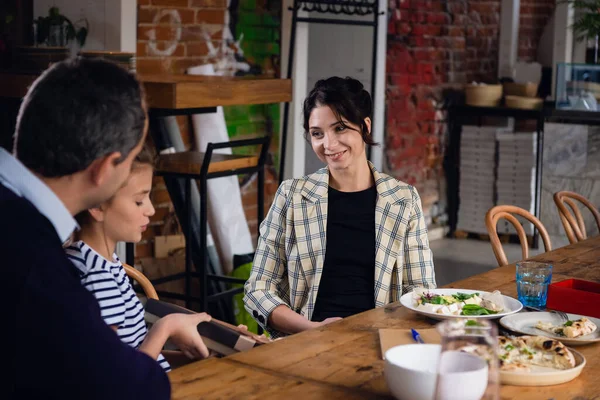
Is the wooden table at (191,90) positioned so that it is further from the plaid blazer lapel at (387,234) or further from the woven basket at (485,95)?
the woven basket at (485,95)

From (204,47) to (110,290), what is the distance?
287cm

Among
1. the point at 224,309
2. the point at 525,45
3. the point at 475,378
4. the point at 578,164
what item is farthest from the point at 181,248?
the point at 525,45

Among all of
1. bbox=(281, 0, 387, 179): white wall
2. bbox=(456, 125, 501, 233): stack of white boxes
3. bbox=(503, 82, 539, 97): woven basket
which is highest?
bbox=(281, 0, 387, 179): white wall

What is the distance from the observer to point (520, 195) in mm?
6383

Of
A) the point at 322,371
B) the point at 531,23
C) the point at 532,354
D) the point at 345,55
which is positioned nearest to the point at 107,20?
the point at 345,55

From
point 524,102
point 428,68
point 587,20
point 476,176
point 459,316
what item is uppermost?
point 587,20

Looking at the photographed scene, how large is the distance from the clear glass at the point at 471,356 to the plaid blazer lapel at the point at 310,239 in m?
1.39

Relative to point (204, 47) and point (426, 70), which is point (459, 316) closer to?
point (204, 47)

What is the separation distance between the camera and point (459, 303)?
2.09 m

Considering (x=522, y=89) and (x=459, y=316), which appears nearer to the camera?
(x=459, y=316)

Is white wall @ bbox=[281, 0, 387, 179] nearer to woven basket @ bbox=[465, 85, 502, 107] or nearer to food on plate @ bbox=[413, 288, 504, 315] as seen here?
woven basket @ bbox=[465, 85, 502, 107]

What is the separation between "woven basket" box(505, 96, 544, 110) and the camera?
6223mm

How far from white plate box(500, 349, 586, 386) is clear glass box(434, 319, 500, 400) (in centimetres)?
45

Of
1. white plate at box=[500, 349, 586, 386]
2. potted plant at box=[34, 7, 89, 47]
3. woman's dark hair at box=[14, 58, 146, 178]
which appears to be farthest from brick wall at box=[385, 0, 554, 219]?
woman's dark hair at box=[14, 58, 146, 178]
